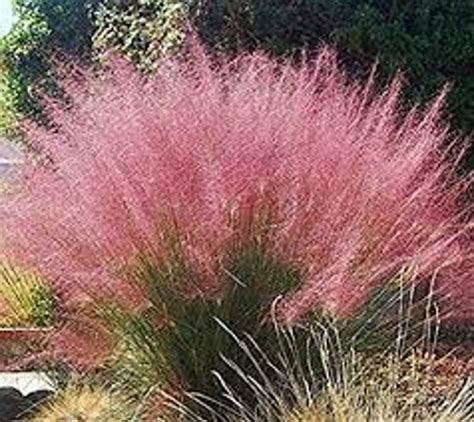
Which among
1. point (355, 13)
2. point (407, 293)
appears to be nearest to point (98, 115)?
point (407, 293)

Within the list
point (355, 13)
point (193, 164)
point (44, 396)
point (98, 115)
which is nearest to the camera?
point (193, 164)

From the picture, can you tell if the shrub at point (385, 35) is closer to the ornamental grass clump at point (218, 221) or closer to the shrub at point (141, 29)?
the shrub at point (141, 29)

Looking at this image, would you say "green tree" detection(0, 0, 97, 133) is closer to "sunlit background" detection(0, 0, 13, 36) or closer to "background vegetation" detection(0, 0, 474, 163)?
"sunlit background" detection(0, 0, 13, 36)

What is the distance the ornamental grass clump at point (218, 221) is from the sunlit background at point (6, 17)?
413 centimetres

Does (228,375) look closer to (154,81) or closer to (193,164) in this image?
(193,164)

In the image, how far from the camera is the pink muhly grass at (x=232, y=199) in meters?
3.67

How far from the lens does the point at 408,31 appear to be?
6.06 metres

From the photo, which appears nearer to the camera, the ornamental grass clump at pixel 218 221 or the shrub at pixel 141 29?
the ornamental grass clump at pixel 218 221

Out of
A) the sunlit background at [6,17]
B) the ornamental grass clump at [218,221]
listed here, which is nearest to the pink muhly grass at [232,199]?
the ornamental grass clump at [218,221]

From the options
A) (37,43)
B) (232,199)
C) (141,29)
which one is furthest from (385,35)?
(37,43)

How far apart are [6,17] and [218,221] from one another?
15.9ft

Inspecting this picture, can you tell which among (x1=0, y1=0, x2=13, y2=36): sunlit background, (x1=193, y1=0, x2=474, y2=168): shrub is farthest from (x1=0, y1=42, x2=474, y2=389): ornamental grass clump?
(x1=0, y1=0, x2=13, y2=36): sunlit background

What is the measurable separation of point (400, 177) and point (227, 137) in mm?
632

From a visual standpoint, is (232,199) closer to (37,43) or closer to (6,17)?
(37,43)
